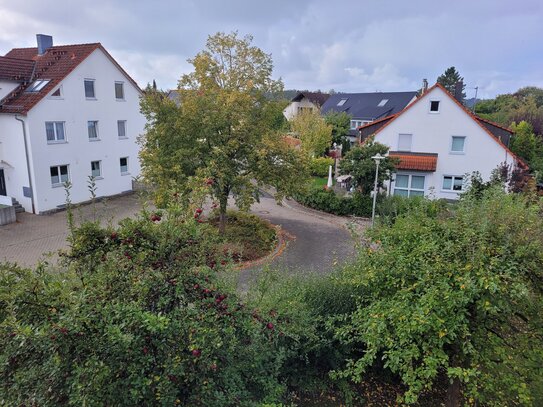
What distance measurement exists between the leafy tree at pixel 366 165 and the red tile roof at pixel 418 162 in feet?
9.90

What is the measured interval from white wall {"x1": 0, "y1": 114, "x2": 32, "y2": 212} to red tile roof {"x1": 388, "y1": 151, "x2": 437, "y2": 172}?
21493 millimetres

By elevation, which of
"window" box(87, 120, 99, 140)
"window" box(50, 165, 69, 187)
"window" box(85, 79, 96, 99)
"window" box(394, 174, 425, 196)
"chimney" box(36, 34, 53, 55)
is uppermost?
"chimney" box(36, 34, 53, 55)

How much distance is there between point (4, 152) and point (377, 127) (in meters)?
23.4

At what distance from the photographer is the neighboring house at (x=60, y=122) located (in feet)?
68.4

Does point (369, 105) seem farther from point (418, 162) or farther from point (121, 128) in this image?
point (121, 128)

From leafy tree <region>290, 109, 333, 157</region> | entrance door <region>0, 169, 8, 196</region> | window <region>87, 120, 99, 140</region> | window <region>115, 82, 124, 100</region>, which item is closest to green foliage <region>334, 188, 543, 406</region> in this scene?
window <region>87, 120, 99, 140</region>

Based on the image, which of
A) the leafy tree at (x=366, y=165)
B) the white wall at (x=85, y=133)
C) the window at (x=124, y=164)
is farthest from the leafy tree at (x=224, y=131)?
the window at (x=124, y=164)

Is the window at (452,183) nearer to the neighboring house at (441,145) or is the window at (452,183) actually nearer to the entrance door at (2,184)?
the neighboring house at (441,145)

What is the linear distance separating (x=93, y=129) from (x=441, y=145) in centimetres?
2188

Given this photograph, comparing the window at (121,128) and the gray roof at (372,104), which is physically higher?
the gray roof at (372,104)

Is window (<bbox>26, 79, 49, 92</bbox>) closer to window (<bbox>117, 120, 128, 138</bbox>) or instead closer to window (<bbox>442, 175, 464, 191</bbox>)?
window (<bbox>117, 120, 128, 138</bbox>)

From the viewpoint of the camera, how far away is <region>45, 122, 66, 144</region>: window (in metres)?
21.4

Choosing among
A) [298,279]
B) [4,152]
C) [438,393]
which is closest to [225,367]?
[298,279]

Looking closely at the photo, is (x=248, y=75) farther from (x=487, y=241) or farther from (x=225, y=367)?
(x=225, y=367)
